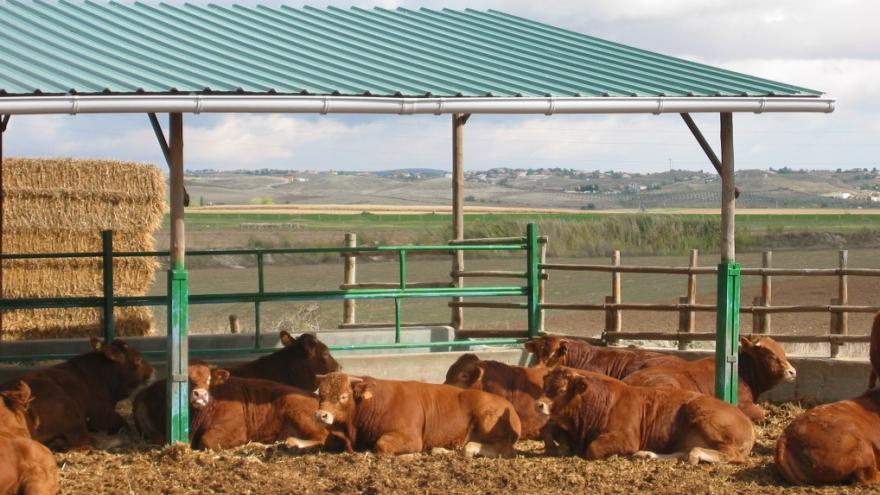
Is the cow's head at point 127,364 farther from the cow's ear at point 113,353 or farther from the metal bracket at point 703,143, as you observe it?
the metal bracket at point 703,143

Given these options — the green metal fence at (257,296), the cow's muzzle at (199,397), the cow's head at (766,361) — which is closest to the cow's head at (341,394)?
the cow's muzzle at (199,397)

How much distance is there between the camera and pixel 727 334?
10562 mm

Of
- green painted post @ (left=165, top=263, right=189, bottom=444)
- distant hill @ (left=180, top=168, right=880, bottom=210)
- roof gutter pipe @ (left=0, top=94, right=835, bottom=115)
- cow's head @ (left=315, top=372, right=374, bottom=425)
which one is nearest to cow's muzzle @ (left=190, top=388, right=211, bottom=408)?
green painted post @ (left=165, top=263, right=189, bottom=444)

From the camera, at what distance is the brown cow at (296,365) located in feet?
35.3

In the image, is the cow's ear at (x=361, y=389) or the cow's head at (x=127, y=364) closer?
the cow's ear at (x=361, y=389)

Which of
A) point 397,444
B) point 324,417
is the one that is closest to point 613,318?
point 397,444

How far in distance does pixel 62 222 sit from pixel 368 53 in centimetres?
754

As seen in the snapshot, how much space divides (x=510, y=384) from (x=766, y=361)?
2.24m

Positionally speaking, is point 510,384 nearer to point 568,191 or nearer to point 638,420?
point 638,420

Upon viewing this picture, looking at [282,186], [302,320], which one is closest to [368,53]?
[302,320]

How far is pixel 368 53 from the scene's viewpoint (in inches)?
449

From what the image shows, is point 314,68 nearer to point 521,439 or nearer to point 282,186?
point 521,439

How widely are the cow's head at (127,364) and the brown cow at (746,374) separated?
3756mm

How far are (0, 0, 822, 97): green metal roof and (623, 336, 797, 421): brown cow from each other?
2102 mm
